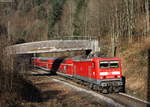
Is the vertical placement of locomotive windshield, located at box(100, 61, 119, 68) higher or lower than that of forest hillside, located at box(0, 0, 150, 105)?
lower

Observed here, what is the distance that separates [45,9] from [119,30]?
59.0 meters

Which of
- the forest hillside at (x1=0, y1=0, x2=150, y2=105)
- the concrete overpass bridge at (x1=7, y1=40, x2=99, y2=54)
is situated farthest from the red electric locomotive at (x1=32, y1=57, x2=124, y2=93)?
the concrete overpass bridge at (x1=7, y1=40, x2=99, y2=54)

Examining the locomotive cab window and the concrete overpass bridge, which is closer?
the locomotive cab window

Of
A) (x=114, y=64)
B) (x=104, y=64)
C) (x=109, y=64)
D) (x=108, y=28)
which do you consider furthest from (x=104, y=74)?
(x=108, y=28)

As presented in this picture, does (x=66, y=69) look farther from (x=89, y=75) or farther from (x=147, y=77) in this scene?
(x=147, y=77)

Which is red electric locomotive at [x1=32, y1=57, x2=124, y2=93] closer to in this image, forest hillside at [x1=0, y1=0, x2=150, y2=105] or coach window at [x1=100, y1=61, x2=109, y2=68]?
coach window at [x1=100, y1=61, x2=109, y2=68]

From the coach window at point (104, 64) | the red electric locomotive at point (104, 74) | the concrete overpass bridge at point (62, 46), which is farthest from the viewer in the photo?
the concrete overpass bridge at point (62, 46)

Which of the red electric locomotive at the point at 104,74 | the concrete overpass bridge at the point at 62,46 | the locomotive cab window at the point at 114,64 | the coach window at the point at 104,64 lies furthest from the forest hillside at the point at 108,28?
the coach window at the point at 104,64

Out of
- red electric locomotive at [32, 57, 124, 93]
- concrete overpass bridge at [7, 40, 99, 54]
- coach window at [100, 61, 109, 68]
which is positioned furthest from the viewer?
concrete overpass bridge at [7, 40, 99, 54]

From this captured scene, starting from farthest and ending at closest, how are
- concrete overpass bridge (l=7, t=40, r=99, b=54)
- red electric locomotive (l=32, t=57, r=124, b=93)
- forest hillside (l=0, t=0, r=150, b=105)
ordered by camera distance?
1. concrete overpass bridge (l=7, t=40, r=99, b=54)
2. forest hillside (l=0, t=0, r=150, b=105)
3. red electric locomotive (l=32, t=57, r=124, b=93)

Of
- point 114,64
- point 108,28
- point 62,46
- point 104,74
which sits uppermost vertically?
point 108,28

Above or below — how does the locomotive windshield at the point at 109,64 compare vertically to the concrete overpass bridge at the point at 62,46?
below

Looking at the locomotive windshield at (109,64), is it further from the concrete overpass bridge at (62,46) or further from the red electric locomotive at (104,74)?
the concrete overpass bridge at (62,46)

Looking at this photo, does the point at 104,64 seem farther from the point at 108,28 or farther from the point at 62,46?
the point at 108,28
